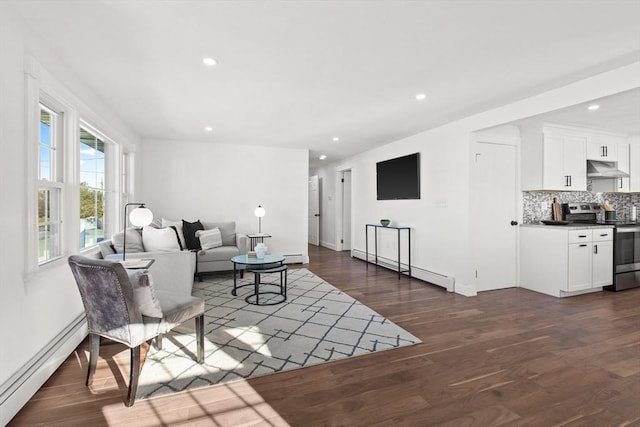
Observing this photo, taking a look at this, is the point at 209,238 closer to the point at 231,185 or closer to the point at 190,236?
the point at 190,236

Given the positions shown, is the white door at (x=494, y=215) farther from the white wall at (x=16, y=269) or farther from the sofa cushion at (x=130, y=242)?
the white wall at (x=16, y=269)

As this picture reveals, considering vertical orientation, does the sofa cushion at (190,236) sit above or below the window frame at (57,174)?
below

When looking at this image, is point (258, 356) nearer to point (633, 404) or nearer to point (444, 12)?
point (633, 404)

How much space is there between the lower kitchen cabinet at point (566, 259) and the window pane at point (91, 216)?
5.69 metres

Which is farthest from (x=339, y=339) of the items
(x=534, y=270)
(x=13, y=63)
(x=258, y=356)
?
(x=534, y=270)

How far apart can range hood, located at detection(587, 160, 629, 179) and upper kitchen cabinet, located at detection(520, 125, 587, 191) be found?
0.58 ft

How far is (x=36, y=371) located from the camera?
2.05m

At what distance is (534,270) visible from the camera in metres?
4.48

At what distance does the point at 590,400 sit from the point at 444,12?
2584mm

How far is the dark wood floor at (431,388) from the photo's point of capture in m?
1.79

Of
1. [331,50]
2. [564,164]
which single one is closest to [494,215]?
[564,164]

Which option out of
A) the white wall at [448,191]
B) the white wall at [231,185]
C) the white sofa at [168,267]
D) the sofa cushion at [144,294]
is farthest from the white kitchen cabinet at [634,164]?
the sofa cushion at [144,294]

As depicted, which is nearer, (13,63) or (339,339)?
(13,63)

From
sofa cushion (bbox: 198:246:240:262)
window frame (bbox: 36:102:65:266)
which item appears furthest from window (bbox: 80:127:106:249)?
sofa cushion (bbox: 198:246:240:262)
